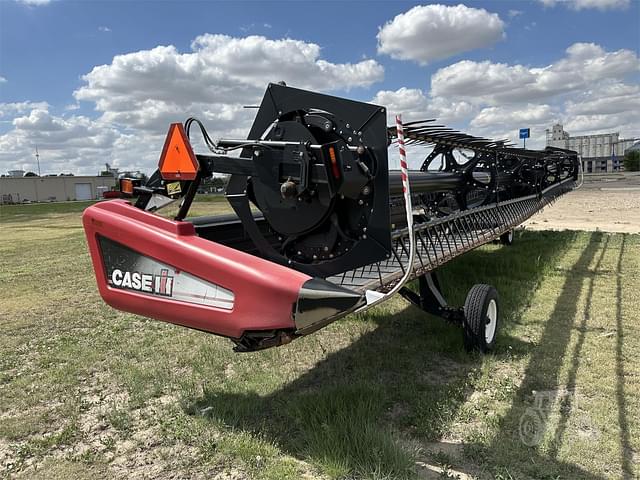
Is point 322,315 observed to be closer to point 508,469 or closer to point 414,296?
point 508,469

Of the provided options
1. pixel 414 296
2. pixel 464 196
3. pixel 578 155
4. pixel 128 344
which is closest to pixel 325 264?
pixel 414 296

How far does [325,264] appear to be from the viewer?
3373mm

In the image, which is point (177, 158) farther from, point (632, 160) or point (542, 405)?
point (632, 160)

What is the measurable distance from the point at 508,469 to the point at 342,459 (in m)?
0.86

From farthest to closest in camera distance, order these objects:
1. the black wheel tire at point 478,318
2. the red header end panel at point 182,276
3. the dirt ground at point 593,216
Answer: the dirt ground at point 593,216 → the black wheel tire at point 478,318 → the red header end panel at point 182,276

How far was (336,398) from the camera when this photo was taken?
3395mm

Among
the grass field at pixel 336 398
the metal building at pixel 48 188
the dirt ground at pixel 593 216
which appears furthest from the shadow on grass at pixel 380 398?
the metal building at pixel 48 188

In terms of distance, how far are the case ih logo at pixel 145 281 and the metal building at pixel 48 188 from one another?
246 ft

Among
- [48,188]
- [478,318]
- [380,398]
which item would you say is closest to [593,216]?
[478,318]

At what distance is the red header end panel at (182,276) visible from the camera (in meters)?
2.44

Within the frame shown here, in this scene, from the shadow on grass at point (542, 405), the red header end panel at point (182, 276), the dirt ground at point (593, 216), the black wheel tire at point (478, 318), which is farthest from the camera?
the dirt ground at point (593, 216)

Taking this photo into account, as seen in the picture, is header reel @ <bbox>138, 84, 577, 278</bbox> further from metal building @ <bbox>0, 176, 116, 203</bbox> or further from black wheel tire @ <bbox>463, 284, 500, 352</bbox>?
metal building @ <bbox>0, 176, 116, 203</bbox>
